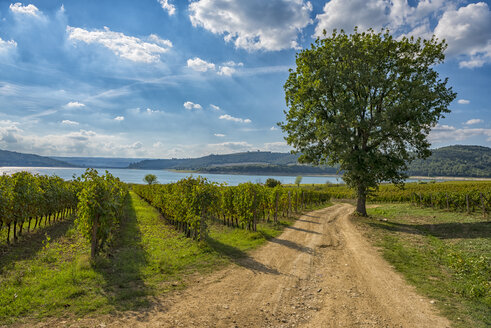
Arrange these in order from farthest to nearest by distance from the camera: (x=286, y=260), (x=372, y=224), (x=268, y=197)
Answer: (x=268, y=197)
(x=372, y=224)
(x=286, y=260)

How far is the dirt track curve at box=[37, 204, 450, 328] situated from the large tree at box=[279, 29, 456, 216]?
1278 cm

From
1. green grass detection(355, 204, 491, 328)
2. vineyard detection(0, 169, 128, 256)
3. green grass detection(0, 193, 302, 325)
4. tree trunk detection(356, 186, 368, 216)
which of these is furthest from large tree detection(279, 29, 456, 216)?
vineyard detection(0, 169, 128, 256)

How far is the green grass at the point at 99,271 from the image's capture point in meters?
6.48

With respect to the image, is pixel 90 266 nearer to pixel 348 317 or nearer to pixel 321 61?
pixel 348 317

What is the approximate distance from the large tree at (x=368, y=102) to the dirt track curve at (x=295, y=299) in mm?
12778

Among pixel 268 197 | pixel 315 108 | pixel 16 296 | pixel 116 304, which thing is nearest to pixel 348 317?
pixel 116 304

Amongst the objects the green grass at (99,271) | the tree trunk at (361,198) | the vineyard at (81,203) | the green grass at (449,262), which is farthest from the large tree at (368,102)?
the vineyard at (81,203)

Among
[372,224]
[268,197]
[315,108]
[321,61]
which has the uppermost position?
[321,61]

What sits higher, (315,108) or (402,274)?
(315,108)

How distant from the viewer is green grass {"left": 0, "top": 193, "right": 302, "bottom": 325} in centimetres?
648

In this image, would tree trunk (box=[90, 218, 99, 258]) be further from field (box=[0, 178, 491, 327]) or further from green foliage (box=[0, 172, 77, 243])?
green foliage (box=[0, 172, 77, 243])

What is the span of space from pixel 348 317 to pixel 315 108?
812 inches

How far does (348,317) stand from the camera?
613 centimetres

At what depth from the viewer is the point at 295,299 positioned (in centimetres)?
714
